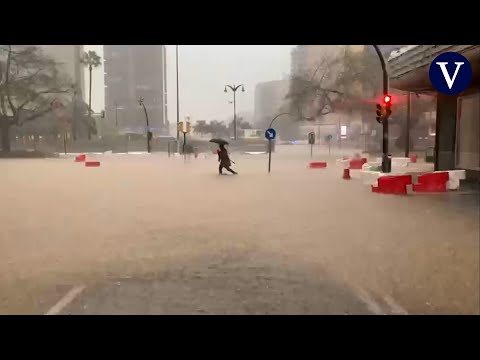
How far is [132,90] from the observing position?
264 feet

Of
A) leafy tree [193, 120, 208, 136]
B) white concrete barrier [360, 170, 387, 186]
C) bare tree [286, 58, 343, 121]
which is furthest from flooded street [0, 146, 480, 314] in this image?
leafy tree [193, 120, 208, 136]

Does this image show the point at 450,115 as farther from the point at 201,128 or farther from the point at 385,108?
the point at 201,128

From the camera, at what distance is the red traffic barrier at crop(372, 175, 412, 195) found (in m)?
11.5

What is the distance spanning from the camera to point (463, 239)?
634cm

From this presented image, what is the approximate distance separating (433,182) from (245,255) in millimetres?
8340

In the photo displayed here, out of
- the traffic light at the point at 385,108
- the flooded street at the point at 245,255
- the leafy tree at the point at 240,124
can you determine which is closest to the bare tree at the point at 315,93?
the leafy tree at the point at 240,124

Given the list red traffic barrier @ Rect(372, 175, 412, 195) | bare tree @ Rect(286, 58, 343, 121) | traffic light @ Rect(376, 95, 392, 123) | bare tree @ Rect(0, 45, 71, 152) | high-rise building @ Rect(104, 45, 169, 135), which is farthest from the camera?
high-rise building @ Rect(104, 45, 169, 135)

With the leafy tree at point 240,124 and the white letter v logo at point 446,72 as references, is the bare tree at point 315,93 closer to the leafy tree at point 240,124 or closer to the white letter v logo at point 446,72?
the leafy tree at point 240,124

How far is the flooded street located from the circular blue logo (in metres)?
2.17

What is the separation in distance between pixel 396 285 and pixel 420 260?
3.52ft

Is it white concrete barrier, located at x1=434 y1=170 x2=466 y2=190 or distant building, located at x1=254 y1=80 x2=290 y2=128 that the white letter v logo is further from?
distant building, located at x1=254 y1=80 x2=290 y2=128

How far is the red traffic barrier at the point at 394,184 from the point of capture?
1152cm

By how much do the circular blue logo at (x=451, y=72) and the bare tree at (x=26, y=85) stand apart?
3462 centimetres
